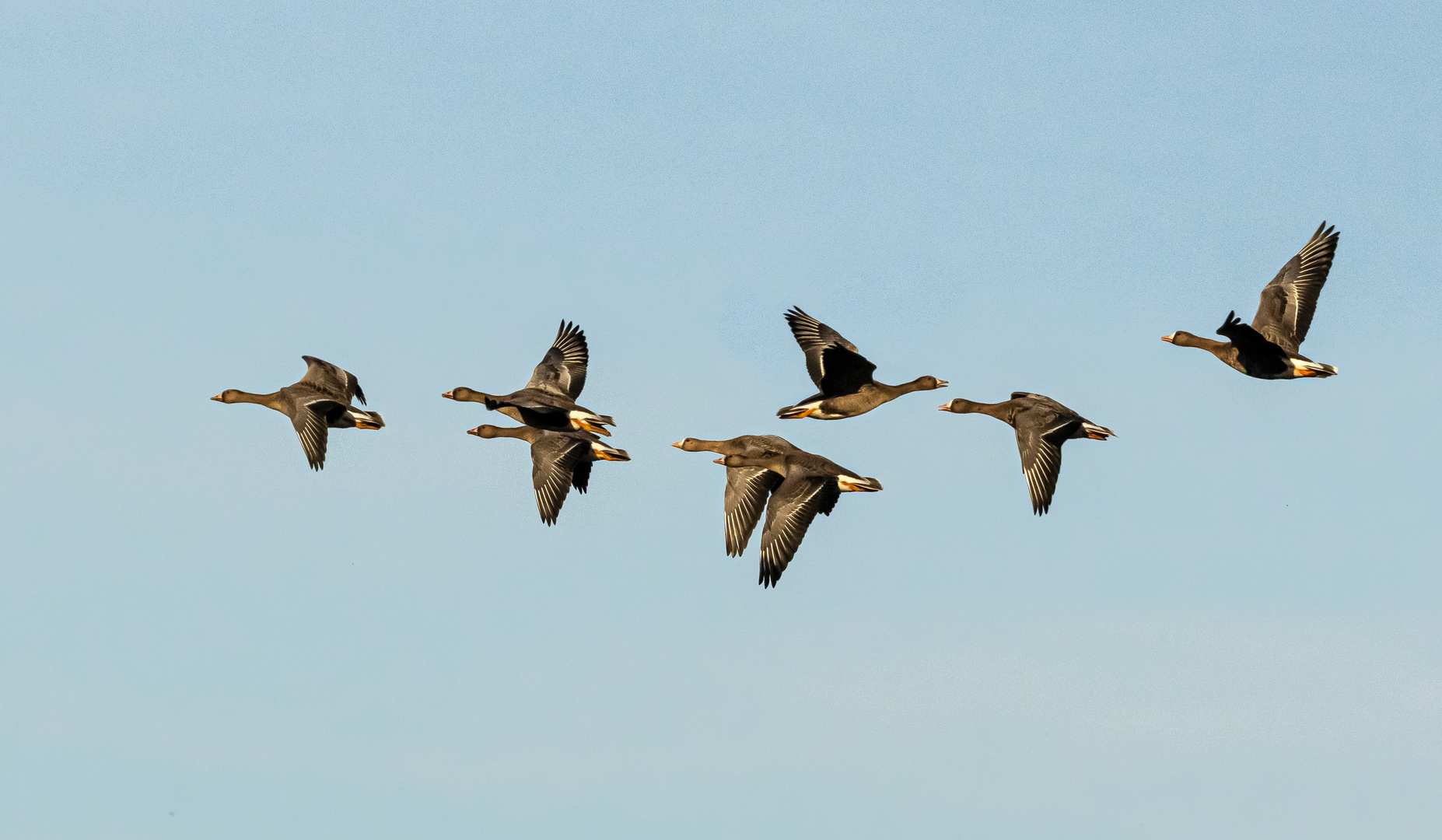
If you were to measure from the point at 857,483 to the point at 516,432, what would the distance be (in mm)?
12722

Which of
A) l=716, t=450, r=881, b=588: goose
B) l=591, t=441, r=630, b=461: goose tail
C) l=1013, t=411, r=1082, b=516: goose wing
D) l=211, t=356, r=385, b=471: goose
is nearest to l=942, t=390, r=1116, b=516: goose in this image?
l=1013, t=411, r=1082, b=516: goose wing

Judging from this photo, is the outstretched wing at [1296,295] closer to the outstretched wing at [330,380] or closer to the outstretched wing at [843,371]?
the outstretched wing at [843,371]

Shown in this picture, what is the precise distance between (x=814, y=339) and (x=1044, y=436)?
26.3 feet

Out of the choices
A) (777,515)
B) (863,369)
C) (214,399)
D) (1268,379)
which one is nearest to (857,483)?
(777,515)

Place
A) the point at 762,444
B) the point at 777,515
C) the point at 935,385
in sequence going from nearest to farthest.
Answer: the point at 777,515
the point at 762,444
the point at 935,385

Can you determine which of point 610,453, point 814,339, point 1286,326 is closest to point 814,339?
point 814,339

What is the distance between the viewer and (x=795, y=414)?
48219 millimetres

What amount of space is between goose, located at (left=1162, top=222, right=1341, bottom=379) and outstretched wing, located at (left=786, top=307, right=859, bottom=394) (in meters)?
8.42

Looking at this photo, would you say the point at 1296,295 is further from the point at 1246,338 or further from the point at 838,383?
the point at 838,383

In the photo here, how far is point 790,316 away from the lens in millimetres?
50500

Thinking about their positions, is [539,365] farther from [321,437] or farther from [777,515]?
[777,515]

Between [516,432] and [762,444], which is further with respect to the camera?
[516,432]

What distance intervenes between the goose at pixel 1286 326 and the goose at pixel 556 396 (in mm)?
15014

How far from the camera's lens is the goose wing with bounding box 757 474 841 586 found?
41969mm
